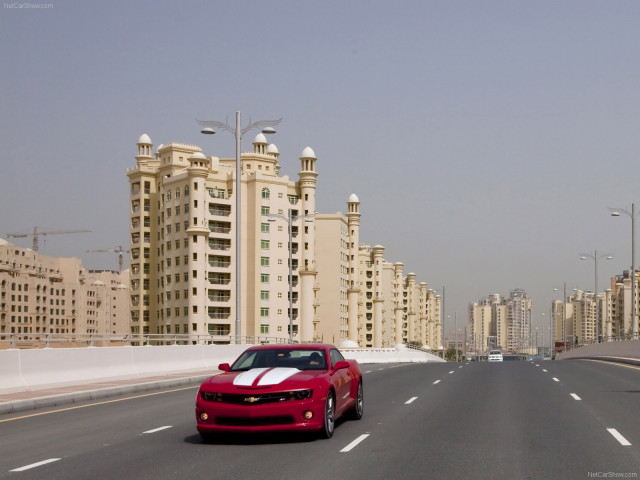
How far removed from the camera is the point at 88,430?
14375 mm

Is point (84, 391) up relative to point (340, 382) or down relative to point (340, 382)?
down

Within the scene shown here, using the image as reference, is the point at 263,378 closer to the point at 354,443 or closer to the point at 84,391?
the point at 354,443

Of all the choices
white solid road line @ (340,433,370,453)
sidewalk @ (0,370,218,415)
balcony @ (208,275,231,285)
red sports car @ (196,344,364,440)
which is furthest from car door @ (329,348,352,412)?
balcony @ (208,275,231,285)

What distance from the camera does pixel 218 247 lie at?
12344 cm

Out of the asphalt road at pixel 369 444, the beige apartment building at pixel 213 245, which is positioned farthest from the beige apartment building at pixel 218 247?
the asphalt road at pixel 369 444

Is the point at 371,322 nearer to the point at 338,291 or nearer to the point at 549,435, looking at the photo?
the point at 338,291

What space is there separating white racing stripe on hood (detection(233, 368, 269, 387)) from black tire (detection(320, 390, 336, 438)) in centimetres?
100

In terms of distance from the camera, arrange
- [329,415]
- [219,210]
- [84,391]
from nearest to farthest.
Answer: [329,415] → [84,391] → [219,210]

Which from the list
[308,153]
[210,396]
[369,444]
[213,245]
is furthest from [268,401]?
[308,153]

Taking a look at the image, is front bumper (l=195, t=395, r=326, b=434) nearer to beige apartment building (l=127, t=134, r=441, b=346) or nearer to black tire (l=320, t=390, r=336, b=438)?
black tire (l=320, t=390, r=336, b=438)

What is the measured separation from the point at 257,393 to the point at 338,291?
134994mm

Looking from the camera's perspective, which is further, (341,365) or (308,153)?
(308,153)

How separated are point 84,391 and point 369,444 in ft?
34.6

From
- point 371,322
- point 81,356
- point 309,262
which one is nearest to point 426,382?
point 81,356
